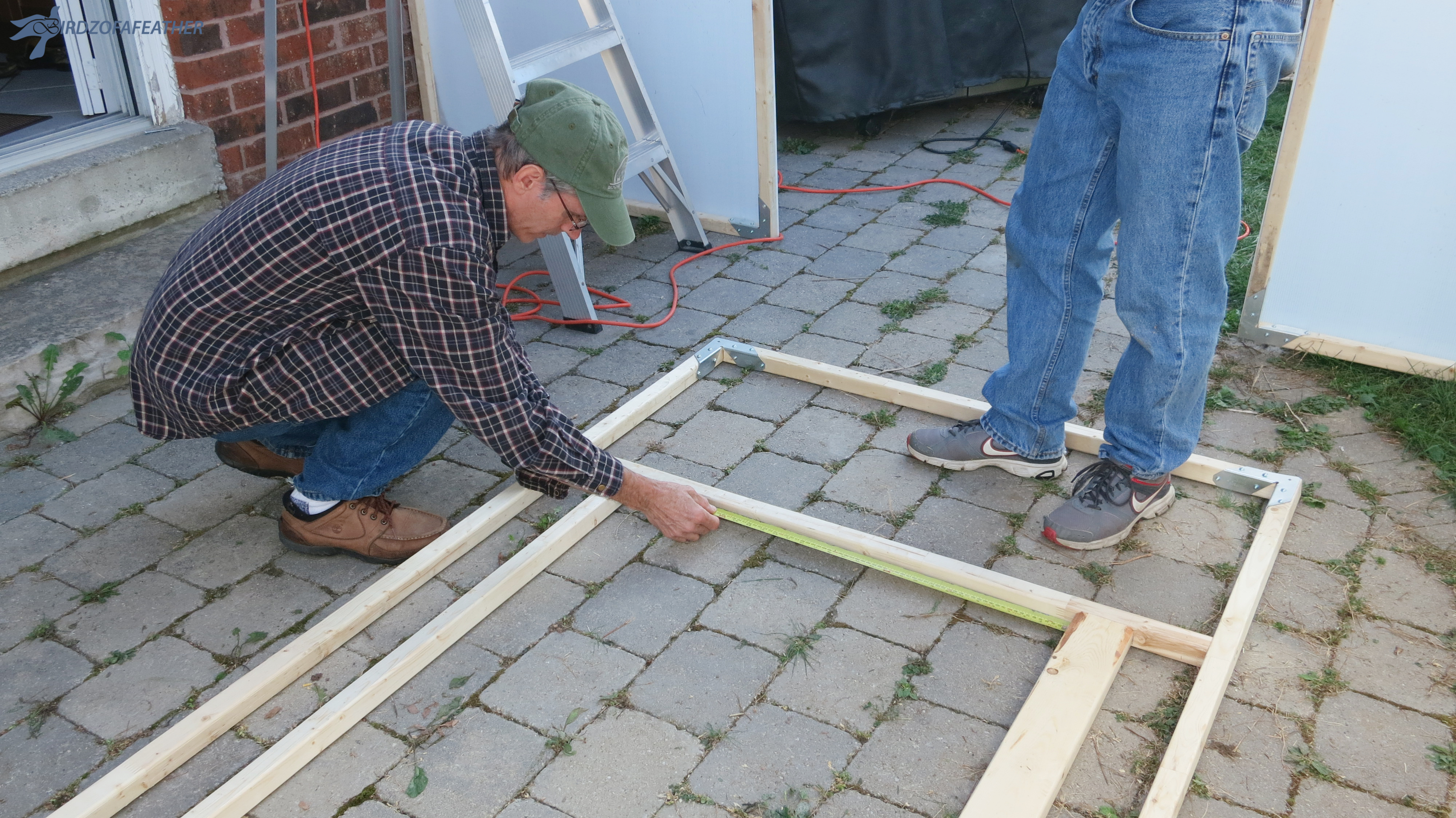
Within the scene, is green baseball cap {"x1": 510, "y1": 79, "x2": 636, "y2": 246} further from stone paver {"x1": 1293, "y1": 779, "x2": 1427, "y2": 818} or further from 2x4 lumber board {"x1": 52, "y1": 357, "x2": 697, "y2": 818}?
stone paver {"x1": 1293, "y1": 779, "x2": 1427, "y2": 818}

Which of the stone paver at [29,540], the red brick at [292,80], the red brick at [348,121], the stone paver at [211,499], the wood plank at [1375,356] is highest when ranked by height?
the red brick at [292,80]

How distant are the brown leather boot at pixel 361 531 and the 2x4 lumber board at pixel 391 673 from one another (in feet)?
0.88

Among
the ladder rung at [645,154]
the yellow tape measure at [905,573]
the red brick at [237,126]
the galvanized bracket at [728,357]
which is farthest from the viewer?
the ladder rung at [645,154]

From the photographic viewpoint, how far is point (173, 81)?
3809mm

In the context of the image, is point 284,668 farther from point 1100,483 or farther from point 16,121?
point 16,121

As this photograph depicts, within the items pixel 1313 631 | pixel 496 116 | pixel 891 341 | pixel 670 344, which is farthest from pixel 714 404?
pixel 1313 631

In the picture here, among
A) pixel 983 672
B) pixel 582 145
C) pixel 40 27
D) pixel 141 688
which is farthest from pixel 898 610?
pixel 40 27

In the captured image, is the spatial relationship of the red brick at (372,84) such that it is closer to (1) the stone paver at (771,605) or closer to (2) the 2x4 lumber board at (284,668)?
(2) the 2x4 lumber board at (284,668)

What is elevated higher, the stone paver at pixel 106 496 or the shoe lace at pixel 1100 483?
the shoe lace at pixel 1100 483

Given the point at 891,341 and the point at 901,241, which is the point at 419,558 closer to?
the point at 891,341

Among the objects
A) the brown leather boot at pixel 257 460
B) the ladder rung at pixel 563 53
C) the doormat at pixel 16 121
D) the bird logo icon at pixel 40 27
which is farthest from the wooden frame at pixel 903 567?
the bird logo icon at pixel 40 27

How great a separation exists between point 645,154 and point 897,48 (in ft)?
6.33

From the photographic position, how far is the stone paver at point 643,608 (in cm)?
246

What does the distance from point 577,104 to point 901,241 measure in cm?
251
